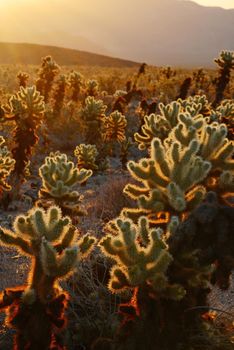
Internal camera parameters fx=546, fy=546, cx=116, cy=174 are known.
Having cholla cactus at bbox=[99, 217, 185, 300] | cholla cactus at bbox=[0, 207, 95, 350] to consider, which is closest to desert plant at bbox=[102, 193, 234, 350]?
cholla cactus at bbox=[99, 217, 185, 300]

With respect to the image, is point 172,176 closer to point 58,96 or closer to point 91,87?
point 58,96

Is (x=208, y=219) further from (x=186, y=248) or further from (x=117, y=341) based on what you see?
(x=117, y=341)

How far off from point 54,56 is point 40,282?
6699cm

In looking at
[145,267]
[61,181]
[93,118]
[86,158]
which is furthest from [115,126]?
[145,267]

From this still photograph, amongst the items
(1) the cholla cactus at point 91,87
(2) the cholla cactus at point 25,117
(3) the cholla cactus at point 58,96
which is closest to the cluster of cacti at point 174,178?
(2) the cholla cactus at point 25,117

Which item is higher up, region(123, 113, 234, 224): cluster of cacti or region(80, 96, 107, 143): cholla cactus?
region(123, 113, 234, 224): cluster of cacti

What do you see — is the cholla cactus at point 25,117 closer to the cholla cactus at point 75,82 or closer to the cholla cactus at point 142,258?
the cholla cactus at point 142,258

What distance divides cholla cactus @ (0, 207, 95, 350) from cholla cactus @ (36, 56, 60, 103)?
15205mm

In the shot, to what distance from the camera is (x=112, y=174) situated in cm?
1453

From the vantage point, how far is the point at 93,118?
1634 cm

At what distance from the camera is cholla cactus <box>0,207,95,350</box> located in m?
3.41

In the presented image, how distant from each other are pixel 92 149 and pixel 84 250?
10426 mm

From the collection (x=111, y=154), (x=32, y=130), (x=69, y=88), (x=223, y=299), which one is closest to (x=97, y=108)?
(x=111, y=154)

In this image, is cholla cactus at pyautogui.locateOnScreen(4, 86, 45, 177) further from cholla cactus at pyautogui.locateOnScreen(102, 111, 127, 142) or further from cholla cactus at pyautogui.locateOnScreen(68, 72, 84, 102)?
cholla cactus at pyautogui.locateOnScreen(68, 72, 84, 102)
